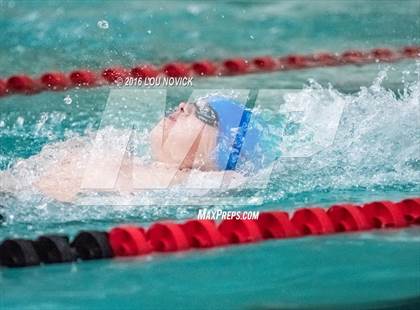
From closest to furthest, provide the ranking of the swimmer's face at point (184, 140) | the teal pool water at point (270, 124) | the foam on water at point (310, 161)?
the teal pool water at point (270, 124) → the foam on water at point (310, 161) → the swimmer's face at point (184, 140)

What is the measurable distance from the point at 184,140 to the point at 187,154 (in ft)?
0.15

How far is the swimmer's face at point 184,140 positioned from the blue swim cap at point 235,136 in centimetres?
3

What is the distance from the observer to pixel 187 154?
3.26m

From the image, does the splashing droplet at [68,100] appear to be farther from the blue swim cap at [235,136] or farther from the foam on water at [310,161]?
the blue swim cap at [235,136]

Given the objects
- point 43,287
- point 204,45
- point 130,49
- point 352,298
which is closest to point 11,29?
point 130,49

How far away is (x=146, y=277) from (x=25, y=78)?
729 mm

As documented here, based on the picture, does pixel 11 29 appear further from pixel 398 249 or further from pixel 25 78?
pixel 398 249

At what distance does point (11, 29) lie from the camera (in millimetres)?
3188

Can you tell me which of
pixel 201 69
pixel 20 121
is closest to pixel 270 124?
pixel 201 69

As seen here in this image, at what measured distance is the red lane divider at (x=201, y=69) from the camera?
3209mm

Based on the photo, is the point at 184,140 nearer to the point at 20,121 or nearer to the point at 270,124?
the point at 270,124

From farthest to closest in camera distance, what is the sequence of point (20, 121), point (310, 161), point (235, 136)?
point (310, 161) → point (235, 136) → point (20, 121)

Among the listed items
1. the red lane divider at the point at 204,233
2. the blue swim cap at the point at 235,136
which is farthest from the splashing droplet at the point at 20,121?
the blue swim cap at the point at 235,136

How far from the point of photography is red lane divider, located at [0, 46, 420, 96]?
321 centimetres
